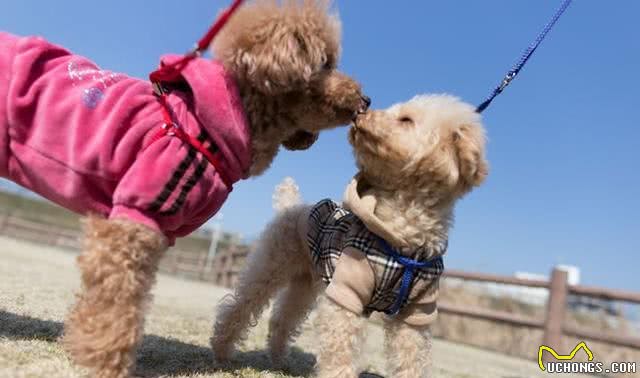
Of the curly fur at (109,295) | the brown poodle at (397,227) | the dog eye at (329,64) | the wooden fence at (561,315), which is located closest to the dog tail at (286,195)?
the brown poodle at (397,227)

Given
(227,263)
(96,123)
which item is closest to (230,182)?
(96,123)

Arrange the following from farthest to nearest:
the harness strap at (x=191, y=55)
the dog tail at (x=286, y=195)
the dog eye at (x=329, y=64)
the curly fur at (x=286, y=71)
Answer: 1. the dog tail at (x=286, y=195)
2. the dog eye at (x=329, y=64)
3. the curly fur at (x=286, y=71)
4. the harness strap at (x=191, y=55)

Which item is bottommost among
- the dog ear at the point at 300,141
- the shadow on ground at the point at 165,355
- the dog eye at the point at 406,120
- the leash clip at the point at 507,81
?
the shadow on ground at the point at 165,355

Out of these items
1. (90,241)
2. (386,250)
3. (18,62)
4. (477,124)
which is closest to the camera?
(90,241)

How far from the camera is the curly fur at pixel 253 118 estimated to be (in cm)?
210

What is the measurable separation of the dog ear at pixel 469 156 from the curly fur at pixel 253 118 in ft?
1.66

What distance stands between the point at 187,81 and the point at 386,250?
1.17 meters

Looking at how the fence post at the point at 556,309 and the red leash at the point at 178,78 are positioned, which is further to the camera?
the fence post at the point at 556,309

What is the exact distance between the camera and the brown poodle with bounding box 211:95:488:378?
254 cm

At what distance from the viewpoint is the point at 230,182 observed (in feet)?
7.95

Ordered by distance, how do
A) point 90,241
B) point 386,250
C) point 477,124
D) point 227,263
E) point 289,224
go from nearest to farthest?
point 90,241
point 386,250
point 477,124
point 289,224
point 227,263

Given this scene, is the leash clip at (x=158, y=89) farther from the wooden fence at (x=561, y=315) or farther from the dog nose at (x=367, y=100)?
the wooden fence at (x=561, y=315)

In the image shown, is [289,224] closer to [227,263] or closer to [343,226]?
[343,226]

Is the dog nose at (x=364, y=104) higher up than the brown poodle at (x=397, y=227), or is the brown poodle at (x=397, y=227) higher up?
the dog nose at (x=364, y=104)
